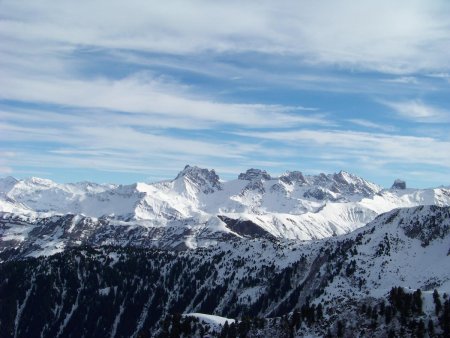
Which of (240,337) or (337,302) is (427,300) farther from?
(240,337)

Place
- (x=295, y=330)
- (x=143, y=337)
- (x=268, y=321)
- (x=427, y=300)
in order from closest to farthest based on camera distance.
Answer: (x=427, y=300), (x=295, y=330), (x=268, y=321), (x=143, y=337)

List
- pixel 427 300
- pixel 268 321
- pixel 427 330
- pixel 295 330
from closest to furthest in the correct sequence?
1. pixel 427 330
2. pixel 427 300
3. pixel 295 330
4. pixel 268 321

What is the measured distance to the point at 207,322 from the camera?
14725cm

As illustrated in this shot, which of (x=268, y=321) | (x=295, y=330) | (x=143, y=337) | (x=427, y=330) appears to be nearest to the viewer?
(x=427, y=330)

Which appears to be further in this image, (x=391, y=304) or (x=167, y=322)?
(x=167, y=322)

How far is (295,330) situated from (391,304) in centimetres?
2176

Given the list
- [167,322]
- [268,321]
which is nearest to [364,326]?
[268,321]

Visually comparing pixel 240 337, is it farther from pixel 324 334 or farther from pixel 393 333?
pixel 393 333

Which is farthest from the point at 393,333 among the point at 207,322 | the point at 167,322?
the point at 167,322

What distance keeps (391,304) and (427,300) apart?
7.25m

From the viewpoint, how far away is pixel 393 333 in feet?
390

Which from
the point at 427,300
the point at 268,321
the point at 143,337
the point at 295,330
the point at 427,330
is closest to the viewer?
the point at 427,330

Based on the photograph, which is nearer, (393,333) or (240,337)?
(393,333)

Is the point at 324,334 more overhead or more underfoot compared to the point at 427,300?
more underfoot
